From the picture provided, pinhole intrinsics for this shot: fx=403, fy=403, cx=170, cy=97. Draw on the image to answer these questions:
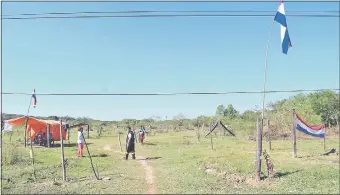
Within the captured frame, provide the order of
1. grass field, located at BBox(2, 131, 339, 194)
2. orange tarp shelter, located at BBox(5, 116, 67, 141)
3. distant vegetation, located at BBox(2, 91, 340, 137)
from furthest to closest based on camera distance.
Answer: distant vegetation, located at BBox(2, 91, 340, 137) → orange tarp shelter, located at BBox(5, 116, 67, 141) → grass field, located at BBox(2, 131, 339, 194)

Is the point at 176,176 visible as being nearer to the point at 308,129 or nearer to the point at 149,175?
the point at 149,175

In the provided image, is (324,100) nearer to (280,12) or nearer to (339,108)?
(339,108)

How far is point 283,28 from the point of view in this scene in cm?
1666

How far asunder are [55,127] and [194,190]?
25412 millimetres

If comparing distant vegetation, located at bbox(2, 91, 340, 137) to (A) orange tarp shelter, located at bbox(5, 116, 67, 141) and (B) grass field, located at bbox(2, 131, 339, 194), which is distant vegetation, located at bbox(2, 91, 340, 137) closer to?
(A) orange tarp shelter, located at bbox(5, 116, 67, 141)

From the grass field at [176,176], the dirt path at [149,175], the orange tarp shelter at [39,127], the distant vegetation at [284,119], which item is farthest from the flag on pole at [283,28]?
the orange tarp shelter at [39,127]

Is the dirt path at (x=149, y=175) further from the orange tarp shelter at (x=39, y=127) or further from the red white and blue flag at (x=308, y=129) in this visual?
the orange tarp shelter at (x=39, y=127)

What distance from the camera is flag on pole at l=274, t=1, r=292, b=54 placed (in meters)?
16.4

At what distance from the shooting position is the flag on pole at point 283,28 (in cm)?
1644

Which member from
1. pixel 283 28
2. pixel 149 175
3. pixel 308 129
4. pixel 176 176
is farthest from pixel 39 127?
pixel 283 28

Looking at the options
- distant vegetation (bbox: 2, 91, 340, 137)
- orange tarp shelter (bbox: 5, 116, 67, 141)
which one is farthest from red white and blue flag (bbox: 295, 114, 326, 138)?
orange tarp shelter (bbox: 5, 116, 67, 141)

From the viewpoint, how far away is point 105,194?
13.4m

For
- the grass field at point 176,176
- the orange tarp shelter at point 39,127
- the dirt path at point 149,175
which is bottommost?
the dirt path at point 149,175

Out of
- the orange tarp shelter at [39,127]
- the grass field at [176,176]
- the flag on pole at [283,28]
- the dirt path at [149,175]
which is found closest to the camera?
the grass field at [176,176]
